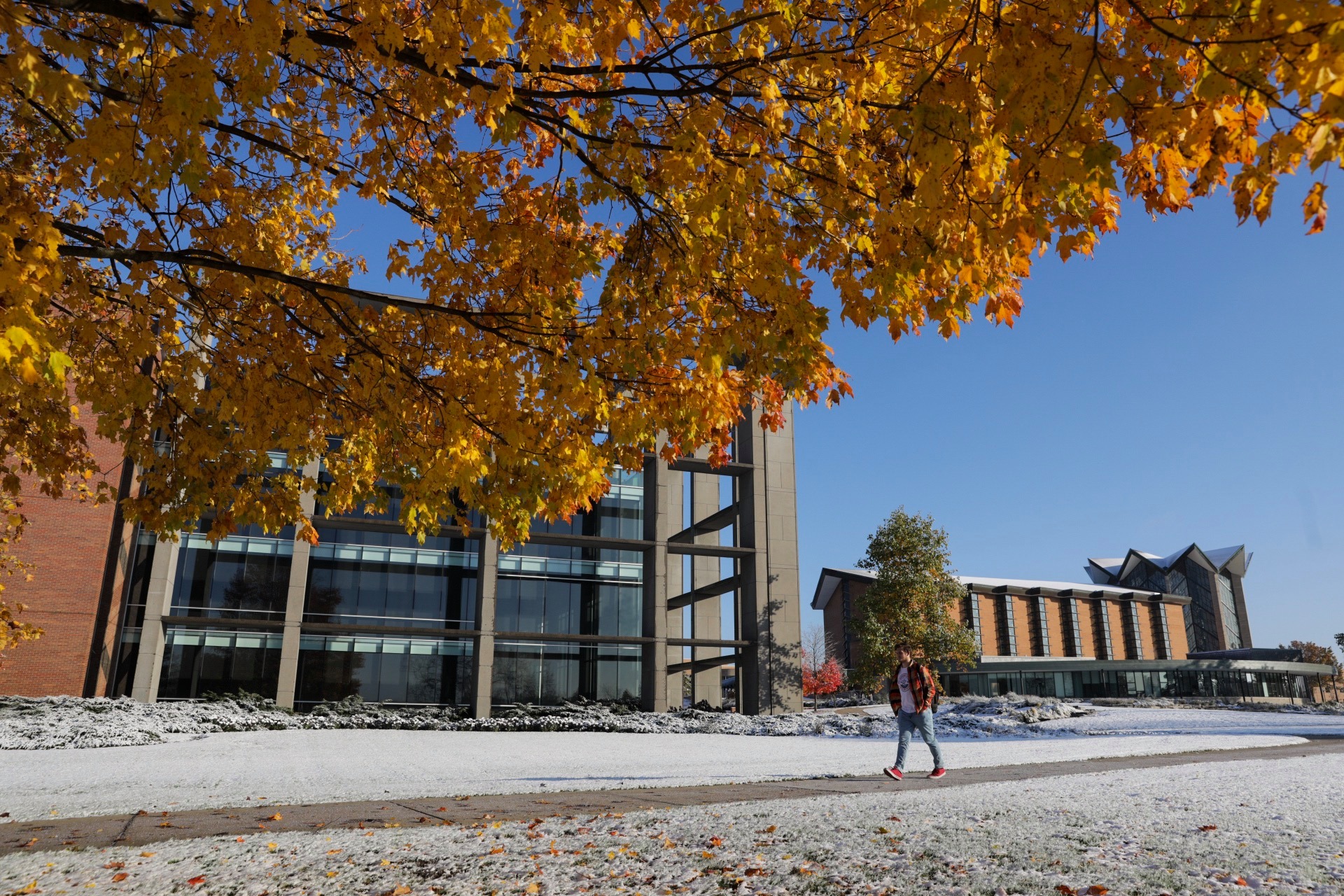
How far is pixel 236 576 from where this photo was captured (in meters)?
30.3

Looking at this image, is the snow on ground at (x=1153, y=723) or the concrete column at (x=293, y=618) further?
the concrete column at (x=293, y=618)

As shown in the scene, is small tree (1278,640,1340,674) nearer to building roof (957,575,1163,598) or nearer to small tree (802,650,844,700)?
building roof (957,575,1163,598)

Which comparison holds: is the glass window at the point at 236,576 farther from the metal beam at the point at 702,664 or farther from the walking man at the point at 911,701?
the walking man at the point at 911,701

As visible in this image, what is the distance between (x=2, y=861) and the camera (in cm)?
485

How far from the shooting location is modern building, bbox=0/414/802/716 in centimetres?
2820

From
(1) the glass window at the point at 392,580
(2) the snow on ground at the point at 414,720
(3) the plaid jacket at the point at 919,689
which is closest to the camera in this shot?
(3) the plaid jacket at the point at 919,689

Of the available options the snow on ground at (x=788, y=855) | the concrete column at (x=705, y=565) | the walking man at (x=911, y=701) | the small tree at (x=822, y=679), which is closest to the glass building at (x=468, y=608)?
the concrete column at (x=705, y=565)

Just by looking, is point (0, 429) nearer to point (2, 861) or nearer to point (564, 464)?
point (2, 861)

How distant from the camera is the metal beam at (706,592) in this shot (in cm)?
3509

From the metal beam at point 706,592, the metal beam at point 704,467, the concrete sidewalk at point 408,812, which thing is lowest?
the concrete sidewalk at point 408,812

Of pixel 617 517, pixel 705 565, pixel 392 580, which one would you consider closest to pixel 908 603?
pixel 705 565

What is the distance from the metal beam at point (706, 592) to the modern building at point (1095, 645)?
25035 millimetres

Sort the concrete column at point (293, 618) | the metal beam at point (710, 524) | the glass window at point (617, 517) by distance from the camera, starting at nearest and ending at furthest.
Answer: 1. the concrete column at point (293, 618)
2. the glass window at point (617, 517)
3. the metal beam at point (710, 524)

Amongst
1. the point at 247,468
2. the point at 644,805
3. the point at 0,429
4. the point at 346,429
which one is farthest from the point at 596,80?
the point at 0,429
